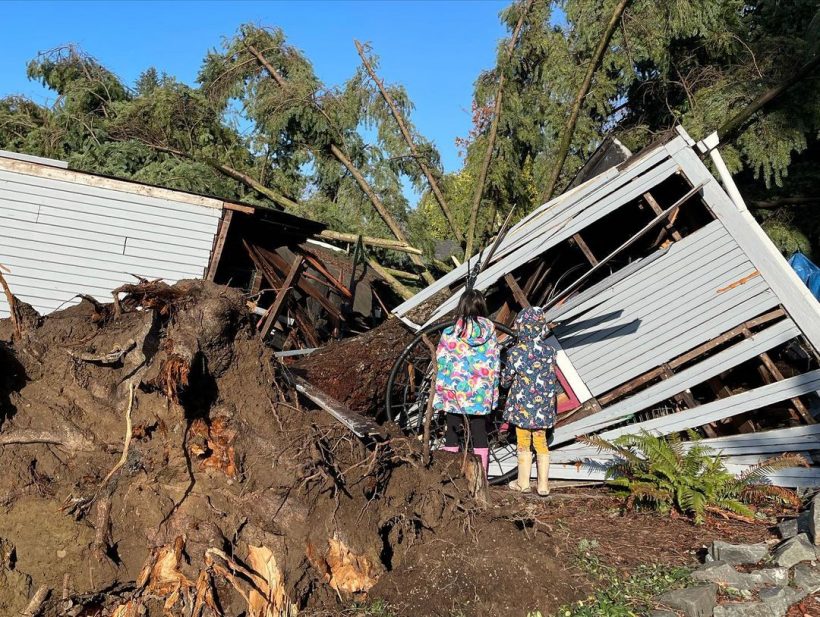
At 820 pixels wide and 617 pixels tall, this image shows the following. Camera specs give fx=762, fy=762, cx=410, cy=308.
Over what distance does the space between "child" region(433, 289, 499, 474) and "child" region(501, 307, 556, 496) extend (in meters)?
0.42


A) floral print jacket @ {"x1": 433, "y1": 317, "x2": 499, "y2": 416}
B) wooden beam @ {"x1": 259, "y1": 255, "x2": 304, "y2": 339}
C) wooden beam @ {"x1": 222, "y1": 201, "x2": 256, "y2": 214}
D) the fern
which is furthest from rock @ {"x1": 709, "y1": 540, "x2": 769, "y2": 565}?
wooden beam @ {"x1": 222, "y1": 201, "x2": 256, "y2": 214}

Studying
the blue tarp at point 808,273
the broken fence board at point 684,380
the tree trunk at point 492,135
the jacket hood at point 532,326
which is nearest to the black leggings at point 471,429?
the jacket hood at point 532,326

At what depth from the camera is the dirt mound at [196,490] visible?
4.39 meters

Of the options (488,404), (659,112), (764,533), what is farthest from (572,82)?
(764,533)

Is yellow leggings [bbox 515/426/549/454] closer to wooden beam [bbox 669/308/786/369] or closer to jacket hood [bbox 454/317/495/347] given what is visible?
jacket hood [bbox 454/317/495/347]

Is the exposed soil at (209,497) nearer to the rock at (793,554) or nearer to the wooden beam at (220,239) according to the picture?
the rock at (793,554)

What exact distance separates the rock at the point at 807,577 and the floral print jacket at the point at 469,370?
2.45 m

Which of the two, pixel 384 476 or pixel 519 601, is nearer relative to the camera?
pixel 519 601

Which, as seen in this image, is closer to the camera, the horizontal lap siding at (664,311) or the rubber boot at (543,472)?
the rubber boot at (543,472)

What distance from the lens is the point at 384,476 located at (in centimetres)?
497

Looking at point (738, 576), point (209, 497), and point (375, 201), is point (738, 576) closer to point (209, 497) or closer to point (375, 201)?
point (209, 497)

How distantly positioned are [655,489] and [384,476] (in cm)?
245

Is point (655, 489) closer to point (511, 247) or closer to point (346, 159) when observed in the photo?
point (511, 247)

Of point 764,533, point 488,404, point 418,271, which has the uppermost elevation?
point 418,271
